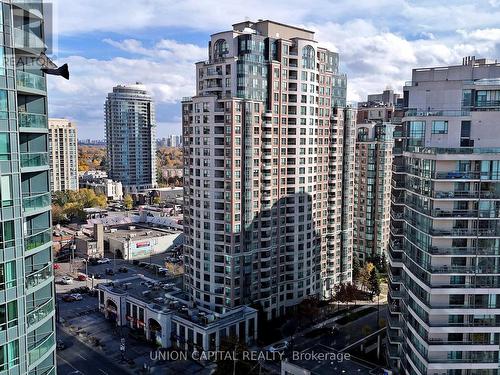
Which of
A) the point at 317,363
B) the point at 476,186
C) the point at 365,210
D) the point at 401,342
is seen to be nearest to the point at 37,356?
the point at 476,186

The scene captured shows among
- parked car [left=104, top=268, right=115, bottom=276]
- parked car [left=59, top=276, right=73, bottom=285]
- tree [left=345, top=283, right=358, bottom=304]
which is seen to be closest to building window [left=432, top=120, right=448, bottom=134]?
tree [left=345, top=283, right=358, bottom=304]

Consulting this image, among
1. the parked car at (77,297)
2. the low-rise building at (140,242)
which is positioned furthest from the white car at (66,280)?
the low-rise building at (140,242)

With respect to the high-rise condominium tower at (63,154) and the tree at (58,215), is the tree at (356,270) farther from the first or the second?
the high-rise condominium tower at (63,154)

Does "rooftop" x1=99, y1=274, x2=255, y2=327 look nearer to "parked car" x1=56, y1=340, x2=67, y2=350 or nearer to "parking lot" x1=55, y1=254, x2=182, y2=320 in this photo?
"parking lot" x1=55, y1=254, x2=182, y2=320

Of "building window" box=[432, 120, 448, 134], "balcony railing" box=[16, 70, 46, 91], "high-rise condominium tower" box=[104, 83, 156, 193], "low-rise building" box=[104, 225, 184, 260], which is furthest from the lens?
"high-rise condominium tower" box=[104, 83, 156, 193]

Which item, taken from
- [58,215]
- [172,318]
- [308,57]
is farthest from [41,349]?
[58,215]
